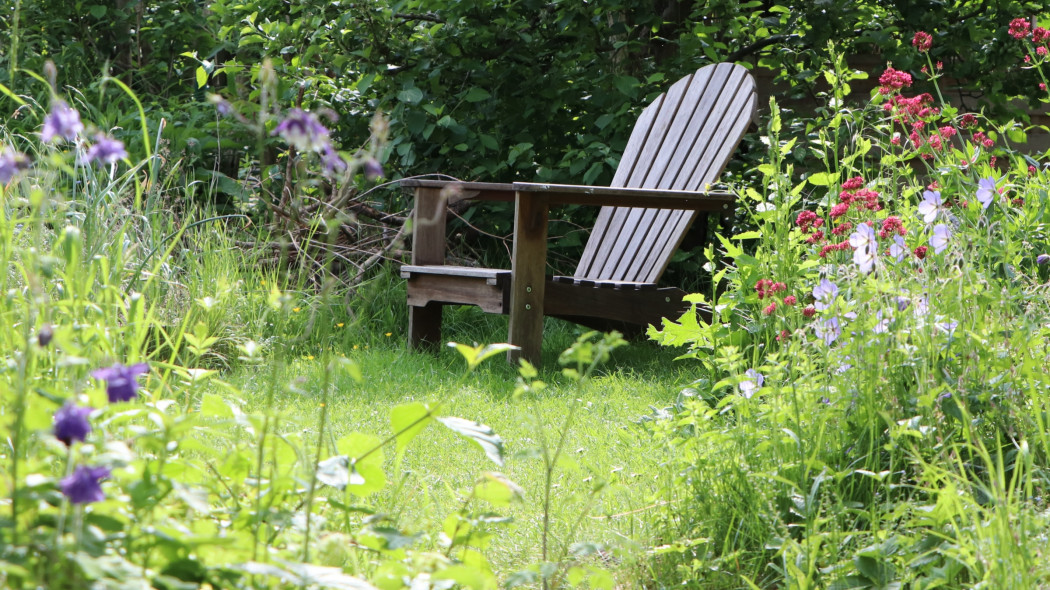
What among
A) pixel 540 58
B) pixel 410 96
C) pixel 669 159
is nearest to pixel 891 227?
pixel 669 159

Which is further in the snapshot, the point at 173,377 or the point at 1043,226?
the point at 173,377

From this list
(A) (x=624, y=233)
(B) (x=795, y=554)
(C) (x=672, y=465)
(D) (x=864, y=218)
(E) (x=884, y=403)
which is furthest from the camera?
(A) (x=624, y=233)

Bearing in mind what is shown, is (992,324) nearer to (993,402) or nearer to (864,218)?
(993,402)

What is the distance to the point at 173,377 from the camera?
2.62m

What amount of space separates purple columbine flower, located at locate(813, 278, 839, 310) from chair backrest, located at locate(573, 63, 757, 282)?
179cm

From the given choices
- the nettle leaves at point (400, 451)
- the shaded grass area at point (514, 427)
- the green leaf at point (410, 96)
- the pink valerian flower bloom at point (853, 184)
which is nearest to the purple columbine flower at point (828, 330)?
the pink valerian flower bloom at point (853, 184)

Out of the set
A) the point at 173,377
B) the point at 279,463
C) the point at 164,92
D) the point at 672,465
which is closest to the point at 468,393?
the point at 173,377

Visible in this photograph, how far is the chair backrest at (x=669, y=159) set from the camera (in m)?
3.58

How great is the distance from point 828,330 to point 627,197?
1.59m

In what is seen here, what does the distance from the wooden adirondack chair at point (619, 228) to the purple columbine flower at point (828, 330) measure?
4.62ft

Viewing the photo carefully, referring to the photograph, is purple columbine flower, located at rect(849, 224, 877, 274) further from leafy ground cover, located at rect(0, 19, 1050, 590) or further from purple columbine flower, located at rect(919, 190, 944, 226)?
purple columbine flower, located at rect(919, 190, 944, 226)

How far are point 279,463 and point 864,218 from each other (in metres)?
1.27

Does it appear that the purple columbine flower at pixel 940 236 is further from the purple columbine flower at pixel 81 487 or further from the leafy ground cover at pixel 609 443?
the purple columbine flower at pixel 81 487

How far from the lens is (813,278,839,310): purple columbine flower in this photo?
5.37ft
